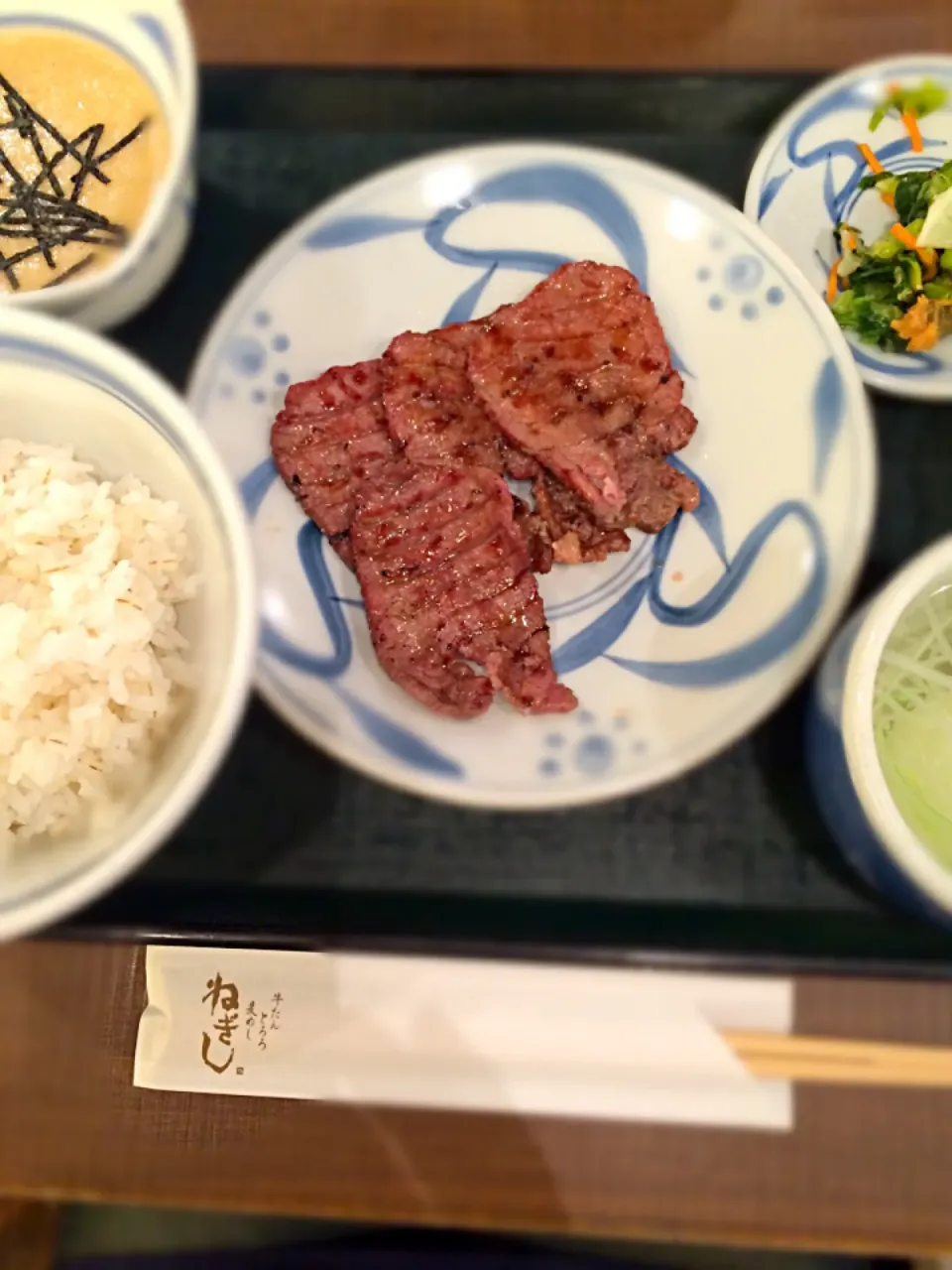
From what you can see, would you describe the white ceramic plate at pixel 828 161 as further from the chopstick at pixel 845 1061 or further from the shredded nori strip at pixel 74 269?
the chopstick at pixel 845 1061

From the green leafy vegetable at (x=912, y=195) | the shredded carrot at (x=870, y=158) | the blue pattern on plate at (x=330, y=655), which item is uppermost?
the shredded carrot at (x=870, y=158)

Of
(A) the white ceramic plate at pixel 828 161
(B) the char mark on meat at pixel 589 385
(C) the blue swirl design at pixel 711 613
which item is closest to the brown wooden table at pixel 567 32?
(A) the white ceramic plate at pixel 828 161

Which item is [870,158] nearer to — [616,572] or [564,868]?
[616,572]

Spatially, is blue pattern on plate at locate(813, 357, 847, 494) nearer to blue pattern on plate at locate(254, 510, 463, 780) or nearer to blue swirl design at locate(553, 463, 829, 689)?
blue swirl design at locate(553, 463, 829, 689)

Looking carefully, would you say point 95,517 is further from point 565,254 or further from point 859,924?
point 859,924

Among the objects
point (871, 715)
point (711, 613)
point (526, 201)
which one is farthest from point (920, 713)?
point (526, 201)
